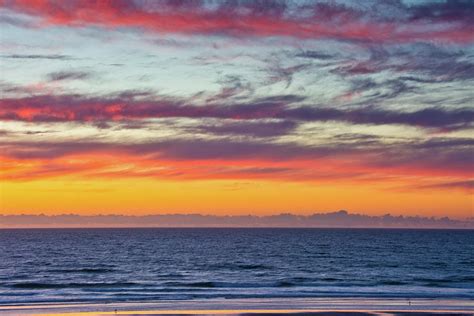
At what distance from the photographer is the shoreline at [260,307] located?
40562mm

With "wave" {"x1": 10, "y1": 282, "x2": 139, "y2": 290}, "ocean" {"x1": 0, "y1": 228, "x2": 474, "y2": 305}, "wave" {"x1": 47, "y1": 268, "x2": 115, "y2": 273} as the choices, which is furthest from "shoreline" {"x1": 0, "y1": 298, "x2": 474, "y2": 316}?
"wave" {"x1": 47, "y1": 268, "x2": 115, "y2": 273}

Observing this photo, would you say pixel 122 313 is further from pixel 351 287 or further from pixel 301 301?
pixel 351 287

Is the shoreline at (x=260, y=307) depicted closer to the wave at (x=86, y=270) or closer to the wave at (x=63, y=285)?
the wave at (x=63, y=285)

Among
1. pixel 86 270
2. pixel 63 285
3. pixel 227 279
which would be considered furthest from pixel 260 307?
pixel 86 270

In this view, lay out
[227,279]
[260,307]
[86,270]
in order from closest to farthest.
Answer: [260,307]
[227,279]
[86,270]

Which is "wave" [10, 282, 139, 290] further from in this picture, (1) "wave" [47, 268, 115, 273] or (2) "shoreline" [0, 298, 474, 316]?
(2) "shoreline" [0, 298, 474, 316]

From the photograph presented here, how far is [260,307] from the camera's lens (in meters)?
43.3

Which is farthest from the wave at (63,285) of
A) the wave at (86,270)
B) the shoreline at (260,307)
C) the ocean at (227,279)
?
the shoreline at (260,307)

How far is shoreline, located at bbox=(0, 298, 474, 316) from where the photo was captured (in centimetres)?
4056

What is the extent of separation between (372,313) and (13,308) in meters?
25.0

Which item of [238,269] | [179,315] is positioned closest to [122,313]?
[179,315]

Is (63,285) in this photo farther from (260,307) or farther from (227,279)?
(260,307)

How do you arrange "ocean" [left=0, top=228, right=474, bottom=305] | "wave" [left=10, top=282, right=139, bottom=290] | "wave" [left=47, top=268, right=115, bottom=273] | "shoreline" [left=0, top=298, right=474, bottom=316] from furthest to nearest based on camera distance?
"wave" [left=47, top=268, right=115, bottom=273]
"wave" [left=10, top=282, right=139, bottom=290]
"ocean" [left=0, top=228, right=474, bottom=305]
"shoreline" [left=0, top=298, right=474, bottom=316]

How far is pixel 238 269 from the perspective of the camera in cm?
8650
